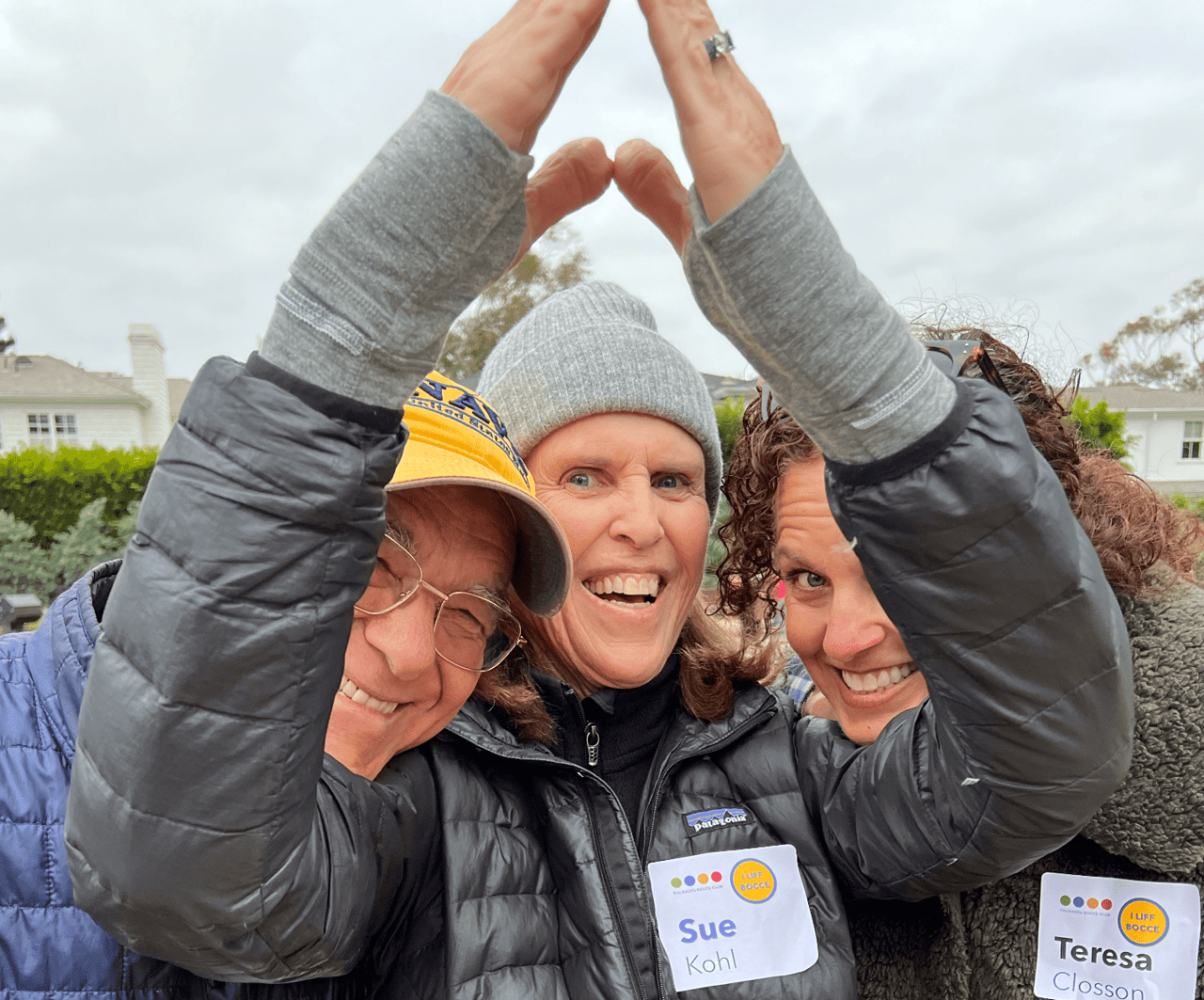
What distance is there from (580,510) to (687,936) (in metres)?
0.91

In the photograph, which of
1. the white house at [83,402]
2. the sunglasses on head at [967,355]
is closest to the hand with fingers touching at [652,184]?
the sunglasses on head at [967,355]

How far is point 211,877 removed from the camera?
96 cm

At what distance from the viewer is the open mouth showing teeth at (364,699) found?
1.44 m

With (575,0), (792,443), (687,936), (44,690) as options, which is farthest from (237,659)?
(792,443)

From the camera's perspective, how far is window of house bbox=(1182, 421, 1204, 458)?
34.0 metres

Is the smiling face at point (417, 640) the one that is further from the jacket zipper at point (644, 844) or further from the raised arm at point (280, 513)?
the raised arm at point (280, 513)

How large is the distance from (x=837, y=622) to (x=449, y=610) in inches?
29.9

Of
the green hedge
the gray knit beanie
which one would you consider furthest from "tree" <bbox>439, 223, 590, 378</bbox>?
the gray knit beanie

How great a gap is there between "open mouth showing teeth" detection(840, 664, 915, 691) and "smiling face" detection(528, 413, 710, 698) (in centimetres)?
42

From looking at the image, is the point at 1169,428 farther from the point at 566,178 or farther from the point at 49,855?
the point at 49,855

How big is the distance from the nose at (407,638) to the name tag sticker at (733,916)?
0.63m

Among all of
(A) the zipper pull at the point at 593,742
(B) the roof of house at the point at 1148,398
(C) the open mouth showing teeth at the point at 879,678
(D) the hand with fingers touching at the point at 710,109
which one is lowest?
(A) the zipper pull at the point at 593,742

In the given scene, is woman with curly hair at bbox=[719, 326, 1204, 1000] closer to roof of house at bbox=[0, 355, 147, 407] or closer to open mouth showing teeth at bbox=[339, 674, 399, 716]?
open mouth showing teeth at bbox=[339, 674, 399, 716]

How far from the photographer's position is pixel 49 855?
1170 millimetres
